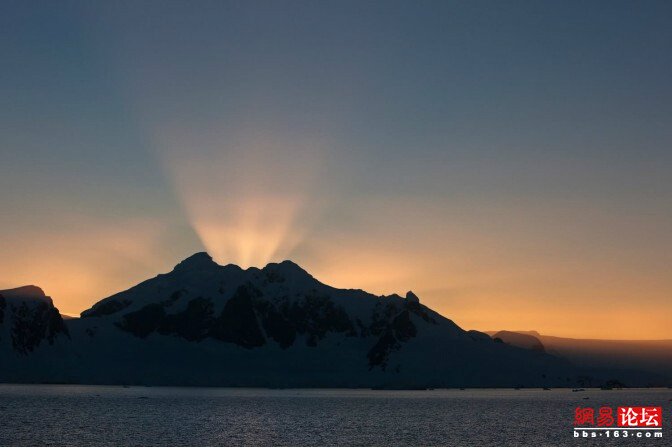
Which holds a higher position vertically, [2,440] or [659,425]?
[659,425]

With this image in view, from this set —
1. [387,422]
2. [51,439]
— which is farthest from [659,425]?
[51,439]

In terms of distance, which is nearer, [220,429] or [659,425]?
[220,429]

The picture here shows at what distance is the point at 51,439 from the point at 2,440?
24.3ft

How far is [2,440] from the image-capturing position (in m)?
123

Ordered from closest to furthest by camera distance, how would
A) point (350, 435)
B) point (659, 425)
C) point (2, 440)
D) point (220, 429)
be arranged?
point (2, 440), point (350, 435), point (220, 429), point (659, 425)

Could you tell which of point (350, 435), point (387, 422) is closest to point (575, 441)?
point (350, 435)

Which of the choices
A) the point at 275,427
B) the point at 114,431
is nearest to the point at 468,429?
the point at 275,427

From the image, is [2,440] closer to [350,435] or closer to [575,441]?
[350,435]

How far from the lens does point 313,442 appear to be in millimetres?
131875

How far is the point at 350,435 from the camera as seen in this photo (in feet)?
479

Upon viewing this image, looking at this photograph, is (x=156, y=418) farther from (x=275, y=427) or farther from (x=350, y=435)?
(x=350, y=435)

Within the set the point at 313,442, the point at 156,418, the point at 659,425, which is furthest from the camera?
the point at 156,418

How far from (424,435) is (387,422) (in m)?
36.4

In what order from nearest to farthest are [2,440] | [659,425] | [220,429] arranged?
[2,440], [220,429], [659,425]
